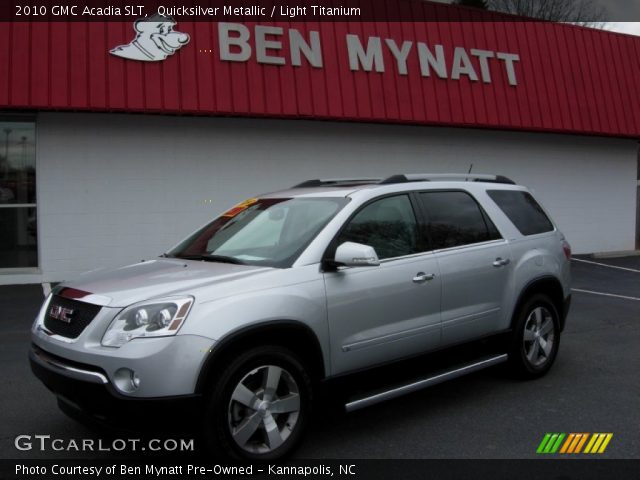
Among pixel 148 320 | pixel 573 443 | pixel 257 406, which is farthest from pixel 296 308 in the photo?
pixel 573 443

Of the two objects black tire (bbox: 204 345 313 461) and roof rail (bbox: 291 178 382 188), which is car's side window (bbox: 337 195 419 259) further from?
black tire (bbox: 204 345 313 461)

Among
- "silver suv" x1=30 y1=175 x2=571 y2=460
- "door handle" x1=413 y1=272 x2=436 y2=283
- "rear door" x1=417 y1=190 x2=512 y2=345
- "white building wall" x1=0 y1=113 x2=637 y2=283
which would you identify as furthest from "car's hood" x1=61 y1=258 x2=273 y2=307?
"white building wall" x1=0 y1=113 x2=637 y2=283

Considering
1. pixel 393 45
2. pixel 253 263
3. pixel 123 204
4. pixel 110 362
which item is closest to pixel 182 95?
pixel 123 204

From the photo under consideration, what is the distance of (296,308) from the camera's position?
3820mm

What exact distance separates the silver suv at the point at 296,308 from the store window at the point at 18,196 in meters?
6.97

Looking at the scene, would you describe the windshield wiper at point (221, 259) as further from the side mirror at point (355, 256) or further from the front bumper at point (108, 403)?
the front bumper at point (108, 403)

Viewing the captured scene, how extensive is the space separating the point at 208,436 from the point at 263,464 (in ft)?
1.44

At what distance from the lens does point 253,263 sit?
412 cm

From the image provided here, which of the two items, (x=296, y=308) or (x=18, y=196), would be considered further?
(x=18, y=196)

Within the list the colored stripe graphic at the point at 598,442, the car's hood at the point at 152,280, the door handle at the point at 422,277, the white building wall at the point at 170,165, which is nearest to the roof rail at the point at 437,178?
the door handle at the point at 422,277

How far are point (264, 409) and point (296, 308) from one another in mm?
637

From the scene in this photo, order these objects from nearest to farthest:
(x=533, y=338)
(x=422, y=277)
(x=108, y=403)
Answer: (x=108, y=403), (x=422, y=277), (x=533, y=338)

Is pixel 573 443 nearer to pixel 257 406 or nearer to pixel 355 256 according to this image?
pixel 355 256

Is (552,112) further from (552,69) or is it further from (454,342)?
(454,342)
